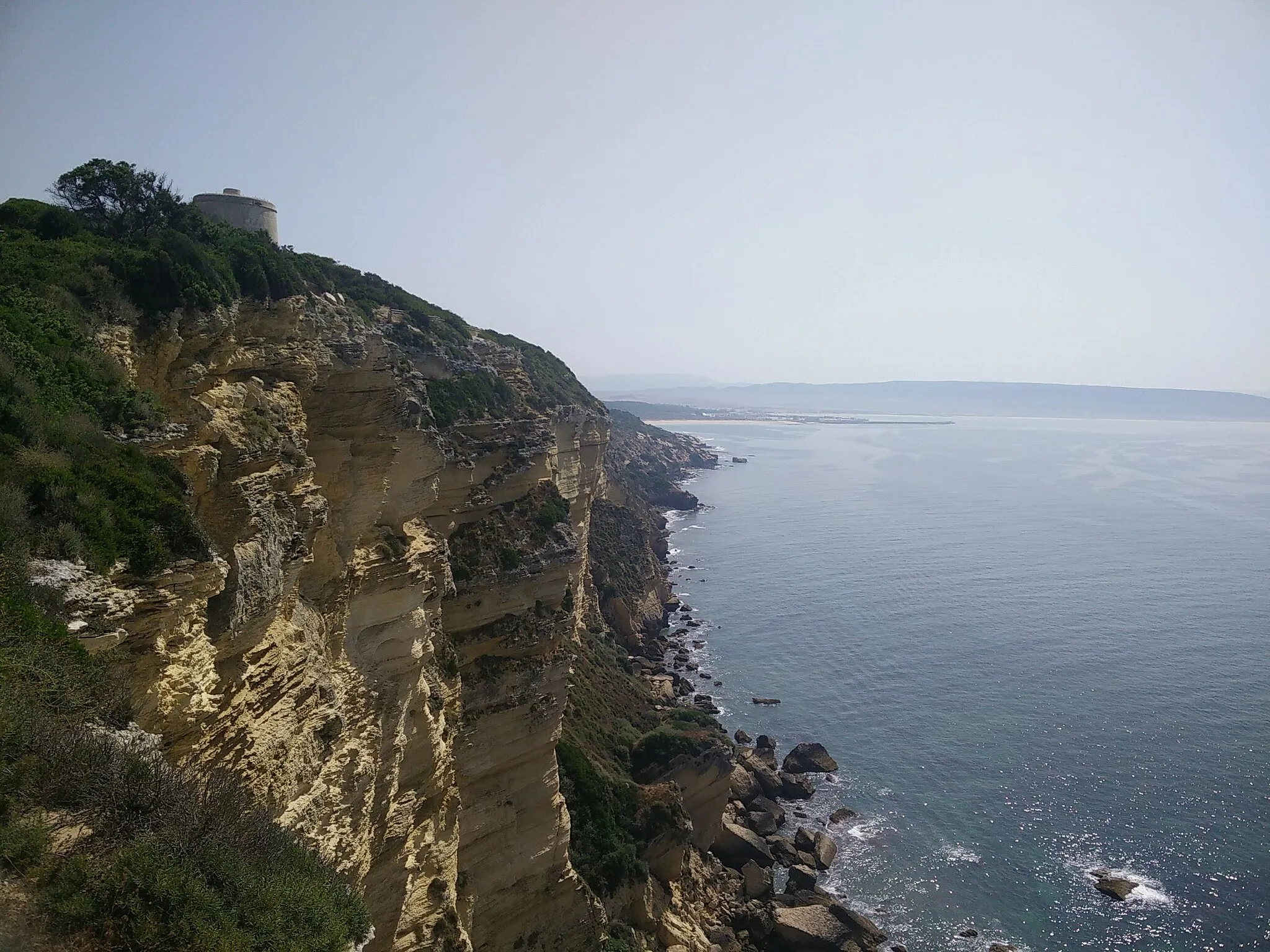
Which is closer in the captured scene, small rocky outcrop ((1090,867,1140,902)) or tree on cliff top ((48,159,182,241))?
tree on cliff top ((48,159,182,241))

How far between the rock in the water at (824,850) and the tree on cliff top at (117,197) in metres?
29.8

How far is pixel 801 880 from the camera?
2844 centimetres

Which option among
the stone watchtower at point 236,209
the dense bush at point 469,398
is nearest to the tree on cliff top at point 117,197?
the stone watchtower at point 236,209

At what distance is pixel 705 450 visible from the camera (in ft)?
526

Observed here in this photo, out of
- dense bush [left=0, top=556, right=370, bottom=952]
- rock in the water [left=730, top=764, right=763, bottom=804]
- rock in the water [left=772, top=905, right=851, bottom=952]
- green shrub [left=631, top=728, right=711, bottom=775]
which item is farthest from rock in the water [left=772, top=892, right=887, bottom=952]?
dense bush [left=0, top=556, right=370, bottom=952]

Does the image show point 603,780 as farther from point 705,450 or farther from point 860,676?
point 705,450

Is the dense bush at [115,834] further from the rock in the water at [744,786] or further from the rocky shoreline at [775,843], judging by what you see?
the rock in the water at [744,786]

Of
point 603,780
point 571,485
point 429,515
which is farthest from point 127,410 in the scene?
point 571,485

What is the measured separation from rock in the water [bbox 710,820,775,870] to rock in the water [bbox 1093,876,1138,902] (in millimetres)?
11621

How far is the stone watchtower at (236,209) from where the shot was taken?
64.4 feet

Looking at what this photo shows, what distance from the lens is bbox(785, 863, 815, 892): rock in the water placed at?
28219 millimetres

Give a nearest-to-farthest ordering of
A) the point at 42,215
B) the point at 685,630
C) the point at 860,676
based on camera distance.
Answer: the point at 42,215
the point at 860,676
the point at 685,630

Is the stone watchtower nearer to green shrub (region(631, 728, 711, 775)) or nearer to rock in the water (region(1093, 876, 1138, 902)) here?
green shrub (region(631, 728, 711, 775))

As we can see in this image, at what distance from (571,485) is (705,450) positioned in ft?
406
